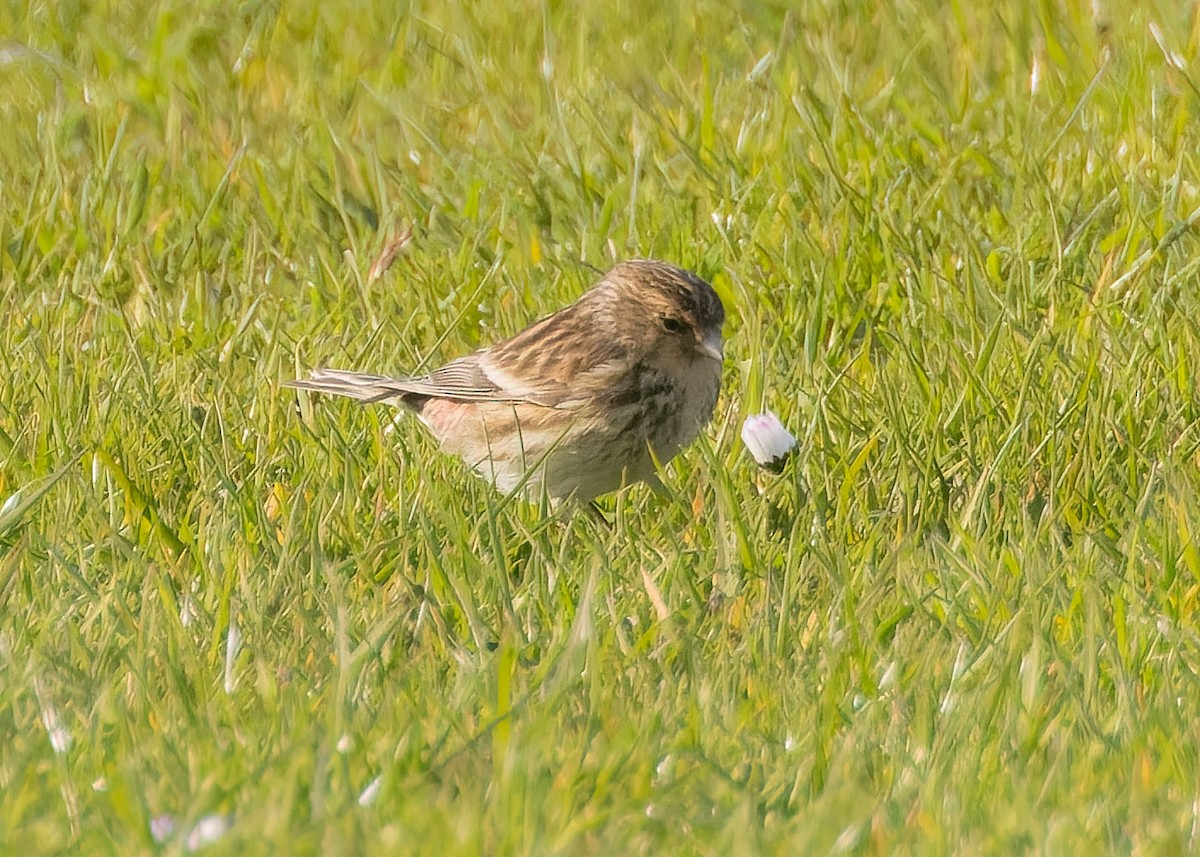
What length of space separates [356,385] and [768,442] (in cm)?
124

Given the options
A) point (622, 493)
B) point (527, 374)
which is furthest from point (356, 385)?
point (622, 493)

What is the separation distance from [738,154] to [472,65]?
4.63 ft

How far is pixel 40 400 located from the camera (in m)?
5.79

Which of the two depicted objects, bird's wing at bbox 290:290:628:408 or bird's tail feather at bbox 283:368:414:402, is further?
bird's tail feather at bbox 283:368:414:402

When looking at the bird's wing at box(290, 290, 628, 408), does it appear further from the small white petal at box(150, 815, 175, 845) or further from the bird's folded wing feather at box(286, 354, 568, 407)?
the small white petal at box(150, 815, 175, 845)

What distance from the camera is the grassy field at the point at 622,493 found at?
3.54 metres

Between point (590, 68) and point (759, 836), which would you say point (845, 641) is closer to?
point (759, 836)

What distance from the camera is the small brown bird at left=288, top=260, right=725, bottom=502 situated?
5.54m

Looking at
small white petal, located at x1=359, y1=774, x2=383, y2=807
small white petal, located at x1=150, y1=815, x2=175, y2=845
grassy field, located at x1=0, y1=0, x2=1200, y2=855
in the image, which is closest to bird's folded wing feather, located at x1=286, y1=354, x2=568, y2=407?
grassy field, located at x1=0, y1=0, x2=1200, y2=855

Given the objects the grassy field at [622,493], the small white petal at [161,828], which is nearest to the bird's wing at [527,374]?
the grassy field at [622,493]

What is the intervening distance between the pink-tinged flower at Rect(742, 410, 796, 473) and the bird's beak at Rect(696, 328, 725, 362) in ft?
0.77

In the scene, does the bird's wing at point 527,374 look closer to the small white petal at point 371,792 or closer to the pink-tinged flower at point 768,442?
the pink-tinged flower at point 768,442

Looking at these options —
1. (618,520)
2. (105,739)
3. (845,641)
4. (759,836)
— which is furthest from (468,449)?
(759,836)

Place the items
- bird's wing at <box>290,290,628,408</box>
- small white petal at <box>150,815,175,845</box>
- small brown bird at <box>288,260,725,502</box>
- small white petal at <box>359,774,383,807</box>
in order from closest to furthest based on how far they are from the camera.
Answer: small white petal at <box>150,815,175,845</box> → small white petal at <box>359,774,383,807</box> → small brown bird at <box>288,260,725,502</box> → bird's wing at <box>290,290,628,408</box>
